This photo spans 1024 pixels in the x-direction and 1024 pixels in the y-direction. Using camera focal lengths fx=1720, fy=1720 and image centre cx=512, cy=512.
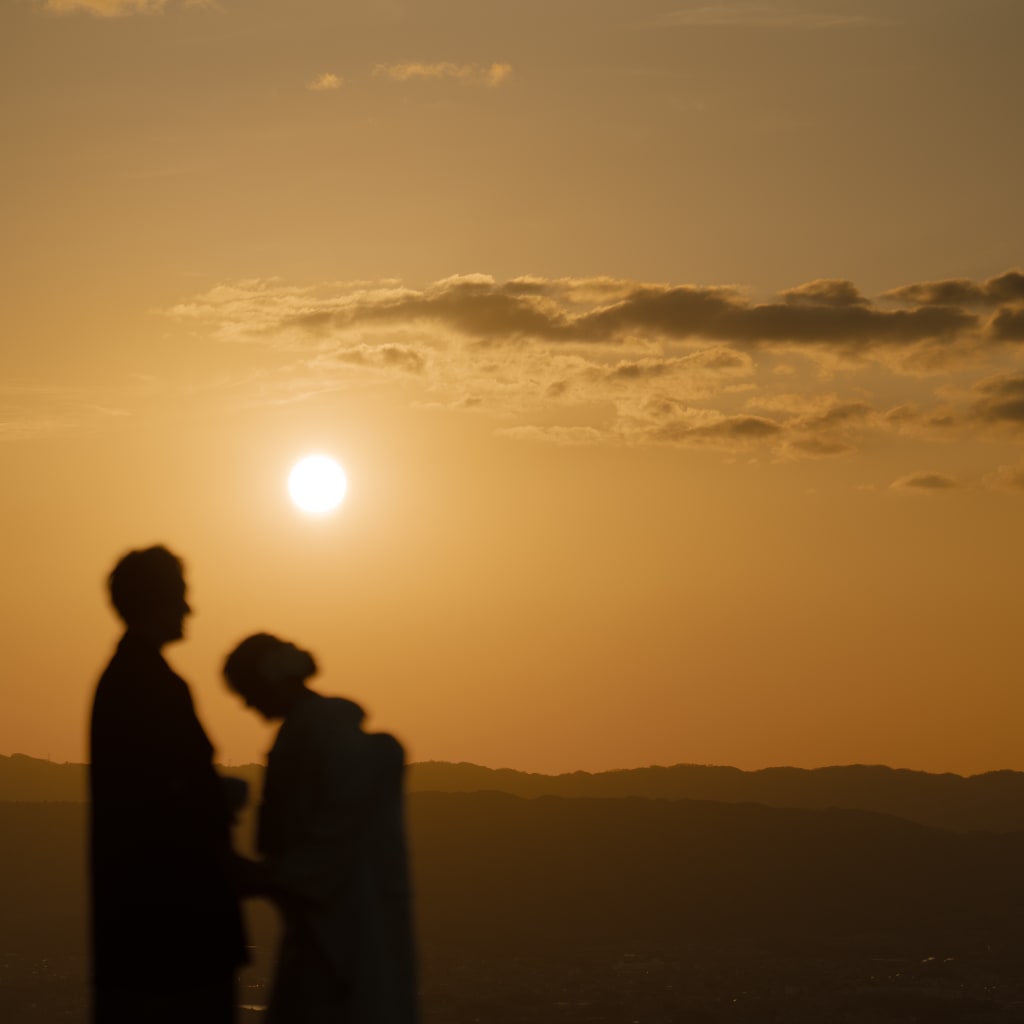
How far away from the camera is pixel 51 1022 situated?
109438mm

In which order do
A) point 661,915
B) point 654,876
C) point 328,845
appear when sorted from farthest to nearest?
1. point 654,876
2. point 661,915
3. point 328,845

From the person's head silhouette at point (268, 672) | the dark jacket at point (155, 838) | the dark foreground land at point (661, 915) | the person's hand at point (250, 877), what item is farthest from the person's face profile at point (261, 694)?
the dark foreground land at point (661, 915)

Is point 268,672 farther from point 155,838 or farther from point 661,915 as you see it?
point 661,915

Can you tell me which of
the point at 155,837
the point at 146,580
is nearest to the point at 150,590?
the point at 146,580

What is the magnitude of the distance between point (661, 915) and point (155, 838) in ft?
526

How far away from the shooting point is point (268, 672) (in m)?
8.08

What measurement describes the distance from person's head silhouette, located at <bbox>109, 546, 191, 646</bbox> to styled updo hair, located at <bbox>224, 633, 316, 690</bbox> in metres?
0.39

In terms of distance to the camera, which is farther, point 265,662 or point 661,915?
point 661,915

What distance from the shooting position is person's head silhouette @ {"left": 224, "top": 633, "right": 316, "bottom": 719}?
809cm

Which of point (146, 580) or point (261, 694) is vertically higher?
point (146, 580)

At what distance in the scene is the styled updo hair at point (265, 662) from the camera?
8086 mm

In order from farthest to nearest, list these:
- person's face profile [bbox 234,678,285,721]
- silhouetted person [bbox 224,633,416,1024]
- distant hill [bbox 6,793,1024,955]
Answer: distant hill [bbox 6,793,1024,955] → person's face profile [bbox 234,678,285,721] → silhouetted person [bbox 224,633,416,1024]

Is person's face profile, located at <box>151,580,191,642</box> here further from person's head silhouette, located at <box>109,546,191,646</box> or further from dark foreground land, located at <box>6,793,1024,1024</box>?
dark foreground land, located at <box>6,793,1024,1024</box>

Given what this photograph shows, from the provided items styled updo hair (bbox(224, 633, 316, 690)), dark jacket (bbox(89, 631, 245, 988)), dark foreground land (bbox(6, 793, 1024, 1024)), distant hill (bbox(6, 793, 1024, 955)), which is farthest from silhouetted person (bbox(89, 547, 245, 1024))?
distant hill (bbox(6, 793, 1024, 955))
